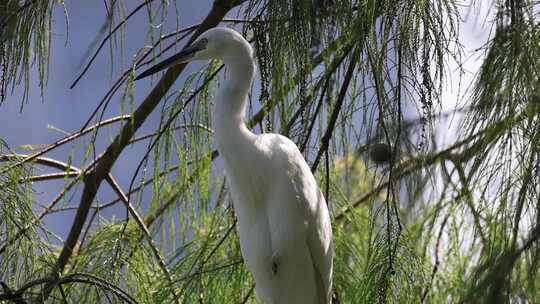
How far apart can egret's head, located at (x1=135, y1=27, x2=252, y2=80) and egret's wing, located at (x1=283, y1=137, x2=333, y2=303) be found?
0.57 ft

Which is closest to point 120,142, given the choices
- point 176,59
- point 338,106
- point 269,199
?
point 176,59

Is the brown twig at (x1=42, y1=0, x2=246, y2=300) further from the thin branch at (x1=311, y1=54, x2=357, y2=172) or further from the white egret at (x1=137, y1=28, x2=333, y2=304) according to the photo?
the thin branch at (x1=311, y1=54, x2=357, y2=172)

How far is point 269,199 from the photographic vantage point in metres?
1.53

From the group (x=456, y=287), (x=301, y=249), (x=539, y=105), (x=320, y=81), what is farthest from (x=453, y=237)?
(x=539, y=105)

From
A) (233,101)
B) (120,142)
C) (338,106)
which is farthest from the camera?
(120,142)

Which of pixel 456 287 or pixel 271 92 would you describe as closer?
pixel 271 92

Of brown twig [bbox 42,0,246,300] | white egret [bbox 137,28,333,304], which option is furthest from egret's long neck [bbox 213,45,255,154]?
brown twig [bbox 42,0,246,300]

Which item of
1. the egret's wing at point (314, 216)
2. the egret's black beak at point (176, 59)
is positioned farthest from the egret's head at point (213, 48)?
the egret's wing at point (314, 216)

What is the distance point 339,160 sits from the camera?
8.73 feet

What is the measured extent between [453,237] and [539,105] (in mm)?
773

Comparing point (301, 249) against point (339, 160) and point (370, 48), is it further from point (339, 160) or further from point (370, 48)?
point (339, 160)

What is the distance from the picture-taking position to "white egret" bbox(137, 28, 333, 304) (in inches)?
58.4

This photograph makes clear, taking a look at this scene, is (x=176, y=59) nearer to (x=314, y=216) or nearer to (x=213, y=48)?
(x=213, y=48)

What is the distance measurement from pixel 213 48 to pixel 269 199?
0.27 metres
